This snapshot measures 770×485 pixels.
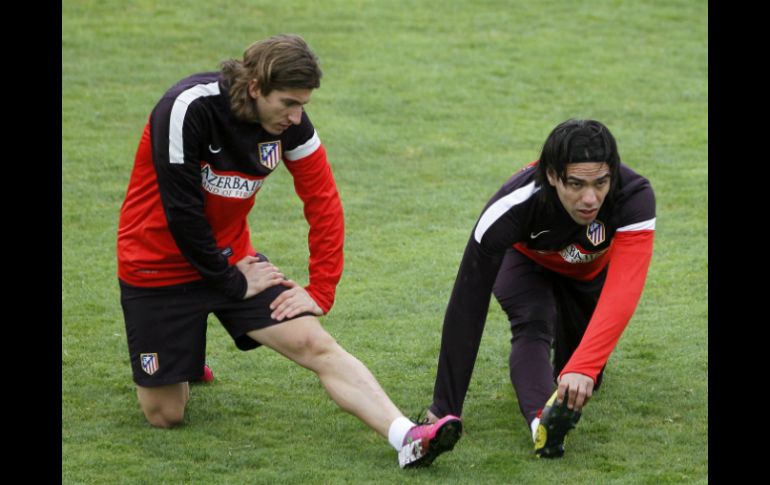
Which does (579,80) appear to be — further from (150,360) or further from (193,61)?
(150,360)

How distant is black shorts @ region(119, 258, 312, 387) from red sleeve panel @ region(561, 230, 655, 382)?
141 centimetres

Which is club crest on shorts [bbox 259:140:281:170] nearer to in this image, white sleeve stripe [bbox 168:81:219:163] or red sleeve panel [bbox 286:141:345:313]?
red sleeve panel [bbox 286:141:345:313]

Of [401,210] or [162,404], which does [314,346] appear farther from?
[401,210]

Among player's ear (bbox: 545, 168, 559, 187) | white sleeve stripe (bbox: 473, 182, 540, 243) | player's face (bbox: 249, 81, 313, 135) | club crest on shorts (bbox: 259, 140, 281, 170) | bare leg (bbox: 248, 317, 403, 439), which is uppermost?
player's face (bbox: 249, 81, 313, 135)

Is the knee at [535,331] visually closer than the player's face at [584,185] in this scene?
No

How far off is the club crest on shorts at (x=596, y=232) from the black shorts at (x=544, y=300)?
0.48 meters

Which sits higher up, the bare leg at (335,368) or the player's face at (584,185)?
the player's face at (584,185)

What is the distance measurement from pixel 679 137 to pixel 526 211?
257 inches

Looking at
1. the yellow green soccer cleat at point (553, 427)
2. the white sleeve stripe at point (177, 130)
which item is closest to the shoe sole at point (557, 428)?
the yellow green soccer cleat at point (553, 427)

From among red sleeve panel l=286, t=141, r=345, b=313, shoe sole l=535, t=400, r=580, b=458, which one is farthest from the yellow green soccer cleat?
red sleeve panel l=286, t=141, r=345, b=313

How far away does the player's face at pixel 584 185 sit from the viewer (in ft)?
17.0

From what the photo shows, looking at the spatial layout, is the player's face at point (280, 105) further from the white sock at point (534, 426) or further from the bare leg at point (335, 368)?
the white sock at point (534, 426)

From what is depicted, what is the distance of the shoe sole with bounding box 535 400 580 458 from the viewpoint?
17.0 feet

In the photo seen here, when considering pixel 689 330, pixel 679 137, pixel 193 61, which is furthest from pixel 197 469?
pixel 193 61
